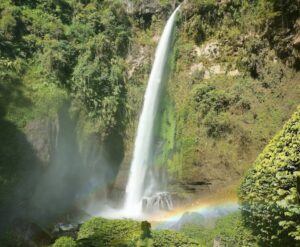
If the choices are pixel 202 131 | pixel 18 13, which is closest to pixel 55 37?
pixel 18 13

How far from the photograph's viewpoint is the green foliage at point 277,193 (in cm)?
621

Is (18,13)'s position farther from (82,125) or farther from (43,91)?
(82,125)

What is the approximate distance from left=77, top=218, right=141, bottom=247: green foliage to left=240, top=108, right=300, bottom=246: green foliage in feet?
9.92

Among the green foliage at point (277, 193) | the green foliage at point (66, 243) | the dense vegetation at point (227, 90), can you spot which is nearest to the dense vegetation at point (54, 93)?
the dense vegetation at point (227, 90)

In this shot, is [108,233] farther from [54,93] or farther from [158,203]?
[54,93]

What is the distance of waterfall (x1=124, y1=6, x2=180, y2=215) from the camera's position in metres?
19.6

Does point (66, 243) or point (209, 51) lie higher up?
point (209, 51)

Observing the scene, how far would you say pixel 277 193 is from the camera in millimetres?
6746

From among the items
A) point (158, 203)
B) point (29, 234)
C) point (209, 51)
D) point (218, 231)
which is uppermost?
point (209, 51)

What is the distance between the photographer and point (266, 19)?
18.2 metres

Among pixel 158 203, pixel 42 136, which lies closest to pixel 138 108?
pixel 158 203

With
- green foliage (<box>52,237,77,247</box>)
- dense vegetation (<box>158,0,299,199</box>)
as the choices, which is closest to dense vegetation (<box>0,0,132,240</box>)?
A: dense vegetation (<box>158,0,299,199</box>)

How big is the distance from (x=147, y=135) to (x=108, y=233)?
11.3 m

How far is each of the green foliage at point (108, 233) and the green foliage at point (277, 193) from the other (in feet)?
Answer: 9.92
